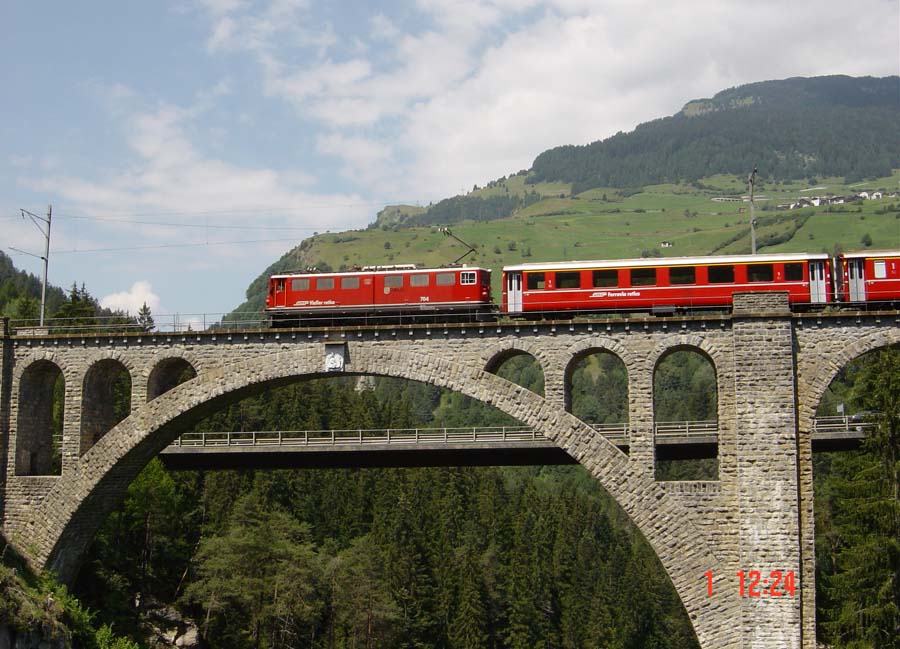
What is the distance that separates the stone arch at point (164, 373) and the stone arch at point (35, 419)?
13.9ft

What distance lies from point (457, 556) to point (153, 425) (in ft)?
141

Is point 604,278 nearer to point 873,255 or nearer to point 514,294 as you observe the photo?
point 514,294

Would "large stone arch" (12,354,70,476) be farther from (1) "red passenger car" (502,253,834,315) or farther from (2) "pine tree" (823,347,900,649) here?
(2) "pine tree" (823,347,900,649)

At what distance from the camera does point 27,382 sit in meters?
44.6

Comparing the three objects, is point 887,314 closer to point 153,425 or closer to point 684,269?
point 684,269

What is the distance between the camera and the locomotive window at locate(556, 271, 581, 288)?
3956cm

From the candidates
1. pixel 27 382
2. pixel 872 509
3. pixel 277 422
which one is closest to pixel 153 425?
pixel 27 382

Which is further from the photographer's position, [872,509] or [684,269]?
[872,509]

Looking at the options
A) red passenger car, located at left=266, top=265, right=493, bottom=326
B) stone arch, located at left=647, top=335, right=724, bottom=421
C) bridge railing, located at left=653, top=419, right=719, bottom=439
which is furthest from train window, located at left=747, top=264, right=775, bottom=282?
red passenger car, located at left=266, top=265, right=493, bottom=326

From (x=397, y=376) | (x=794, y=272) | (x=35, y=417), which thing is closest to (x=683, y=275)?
(x=794, y=272)

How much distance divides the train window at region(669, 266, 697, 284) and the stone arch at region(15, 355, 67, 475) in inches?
1079

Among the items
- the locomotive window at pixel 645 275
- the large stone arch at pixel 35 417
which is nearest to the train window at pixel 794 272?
the locomotive window at pixel 645 275

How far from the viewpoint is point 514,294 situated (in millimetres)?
40031

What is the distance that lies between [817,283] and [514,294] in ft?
39.1
